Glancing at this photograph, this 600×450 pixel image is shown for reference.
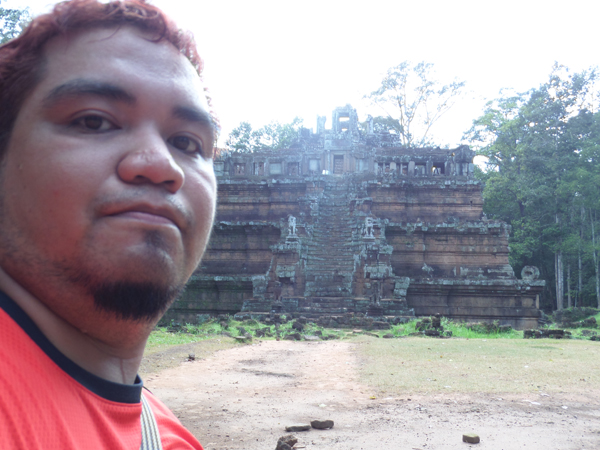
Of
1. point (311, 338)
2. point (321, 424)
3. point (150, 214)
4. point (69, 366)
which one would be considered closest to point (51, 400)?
point (69, 366)

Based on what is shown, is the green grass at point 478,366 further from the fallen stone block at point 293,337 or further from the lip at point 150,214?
the lip at point 150,214

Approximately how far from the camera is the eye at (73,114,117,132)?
1021 millimetres

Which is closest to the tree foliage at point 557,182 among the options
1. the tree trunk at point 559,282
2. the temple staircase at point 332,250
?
the tree trunk at point 559,282

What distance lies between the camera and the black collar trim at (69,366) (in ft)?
2.95

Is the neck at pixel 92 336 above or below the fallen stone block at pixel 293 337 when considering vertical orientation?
above

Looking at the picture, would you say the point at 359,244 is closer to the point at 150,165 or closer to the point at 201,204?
the point at 201,204

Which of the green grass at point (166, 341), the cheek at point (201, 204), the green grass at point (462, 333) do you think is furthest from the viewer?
the green grass at point (462, 333)

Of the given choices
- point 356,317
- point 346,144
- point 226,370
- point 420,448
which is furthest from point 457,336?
point 346,144

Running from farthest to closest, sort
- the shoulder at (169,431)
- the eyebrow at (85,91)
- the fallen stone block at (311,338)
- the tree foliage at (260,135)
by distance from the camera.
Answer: the tree foliage at (260,135) < the fallen stone block at (311,338) < the shoulder at (169,431) < the eyebrow at (85,91)

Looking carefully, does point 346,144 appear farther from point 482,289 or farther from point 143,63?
point 143,63

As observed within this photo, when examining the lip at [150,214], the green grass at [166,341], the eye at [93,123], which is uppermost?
the eye at [93,123]

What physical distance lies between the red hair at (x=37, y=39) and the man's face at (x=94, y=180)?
0.9 inches

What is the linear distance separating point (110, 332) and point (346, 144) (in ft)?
104

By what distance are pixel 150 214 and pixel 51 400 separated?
0.40m
